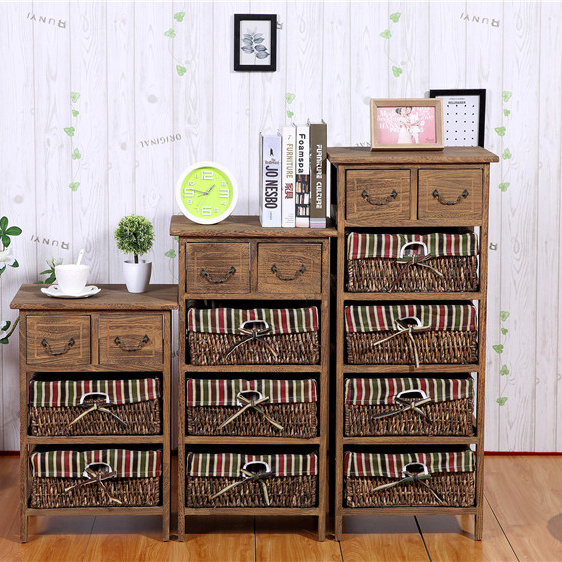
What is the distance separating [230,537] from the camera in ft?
10.6

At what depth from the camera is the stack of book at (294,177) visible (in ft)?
10.1

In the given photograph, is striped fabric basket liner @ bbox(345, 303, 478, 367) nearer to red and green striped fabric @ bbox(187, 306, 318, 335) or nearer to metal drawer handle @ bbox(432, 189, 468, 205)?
red and green striped fabric @ bbox(187, 306, 318, 335)

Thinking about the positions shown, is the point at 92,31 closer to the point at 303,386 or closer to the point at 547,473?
the point at 303,386

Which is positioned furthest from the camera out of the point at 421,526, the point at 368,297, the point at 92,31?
the point at 92,31

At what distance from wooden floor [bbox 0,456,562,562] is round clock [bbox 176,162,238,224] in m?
1.02

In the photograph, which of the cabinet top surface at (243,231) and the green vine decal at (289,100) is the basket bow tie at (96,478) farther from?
the green vine decal at (289,100)

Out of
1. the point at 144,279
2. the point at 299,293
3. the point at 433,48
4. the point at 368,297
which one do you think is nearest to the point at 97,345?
the point at 144,279

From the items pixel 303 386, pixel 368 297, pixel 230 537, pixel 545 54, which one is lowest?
pixel 230 537

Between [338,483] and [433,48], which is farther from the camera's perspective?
[433,48]

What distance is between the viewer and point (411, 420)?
3162 millimetres

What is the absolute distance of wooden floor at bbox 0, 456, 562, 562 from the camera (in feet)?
10.1

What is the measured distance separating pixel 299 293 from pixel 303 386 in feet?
0.96

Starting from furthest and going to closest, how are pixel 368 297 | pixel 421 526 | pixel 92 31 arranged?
1. pixel 92 31
2. pixel 421 526
3. pixel 368 297

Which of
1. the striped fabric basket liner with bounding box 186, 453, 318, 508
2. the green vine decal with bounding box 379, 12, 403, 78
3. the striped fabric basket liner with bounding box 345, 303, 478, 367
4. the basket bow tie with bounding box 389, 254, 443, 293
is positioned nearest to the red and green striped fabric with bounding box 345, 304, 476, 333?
the striped fabric basket liner with bounding box 345, 303, 478, 367
